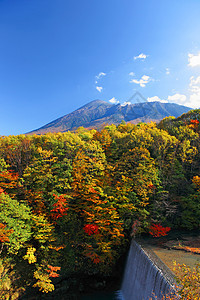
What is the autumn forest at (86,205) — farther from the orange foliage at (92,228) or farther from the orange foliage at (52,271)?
the orange foliage at (92,228)

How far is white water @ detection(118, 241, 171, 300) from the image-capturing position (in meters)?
11.1

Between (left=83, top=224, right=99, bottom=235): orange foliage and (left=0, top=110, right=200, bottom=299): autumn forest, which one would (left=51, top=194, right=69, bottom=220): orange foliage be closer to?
(left=0, top=110, right=200, bottom=299): autumn forest

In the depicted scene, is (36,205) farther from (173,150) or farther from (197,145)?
(197,145)

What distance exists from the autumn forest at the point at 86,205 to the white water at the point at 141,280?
239 cm

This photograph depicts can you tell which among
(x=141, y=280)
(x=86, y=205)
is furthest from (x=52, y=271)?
(x=141, y=280)

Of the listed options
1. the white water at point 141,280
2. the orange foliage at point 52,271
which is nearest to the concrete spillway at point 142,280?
the white water at point 141,280

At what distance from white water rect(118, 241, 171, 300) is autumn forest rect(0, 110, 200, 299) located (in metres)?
2.39

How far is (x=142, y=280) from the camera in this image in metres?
14.0

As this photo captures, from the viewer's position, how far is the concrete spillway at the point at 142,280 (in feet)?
36.0

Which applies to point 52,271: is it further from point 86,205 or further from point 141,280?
point 141,280

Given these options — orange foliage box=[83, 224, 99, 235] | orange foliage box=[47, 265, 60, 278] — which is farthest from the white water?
orange foliage box=[47, 265, 60, 278]

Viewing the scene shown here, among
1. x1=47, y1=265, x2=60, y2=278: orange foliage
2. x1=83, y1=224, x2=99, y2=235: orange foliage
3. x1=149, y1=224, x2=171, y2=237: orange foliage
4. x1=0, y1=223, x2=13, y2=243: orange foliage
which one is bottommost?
x1=47, y1=265, x2=60, y2=278: orange foliage

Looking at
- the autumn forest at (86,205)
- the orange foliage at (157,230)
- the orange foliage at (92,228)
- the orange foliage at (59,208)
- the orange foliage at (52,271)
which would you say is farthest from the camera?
the orange foliage at (59,208)

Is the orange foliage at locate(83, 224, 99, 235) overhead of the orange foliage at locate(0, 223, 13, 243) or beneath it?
beneath
